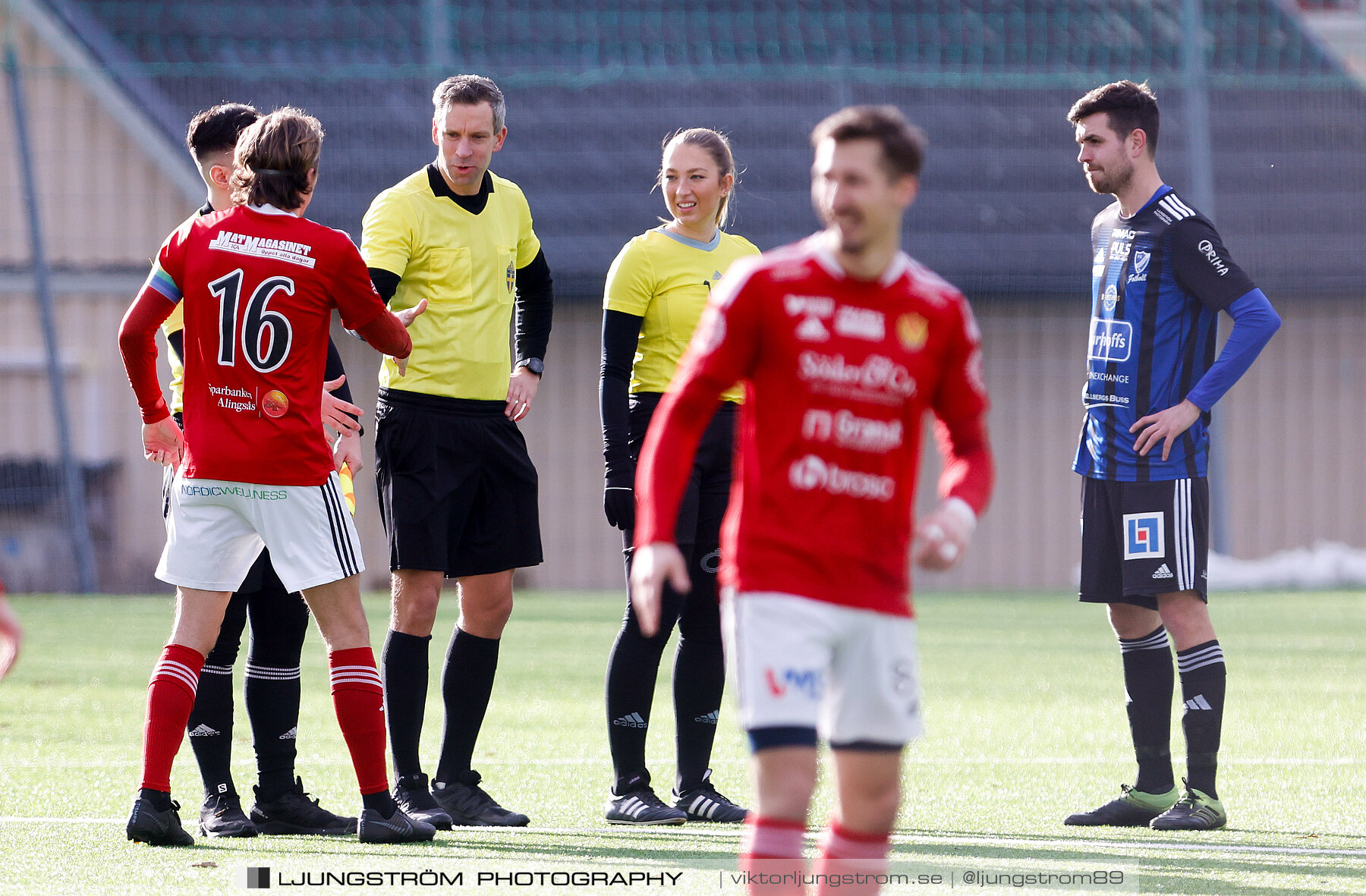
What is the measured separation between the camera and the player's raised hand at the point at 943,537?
322 centimetres

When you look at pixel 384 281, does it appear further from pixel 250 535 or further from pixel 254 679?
pixel 254 679

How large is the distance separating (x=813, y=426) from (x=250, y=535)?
6.82 ft

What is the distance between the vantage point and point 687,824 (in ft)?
17.1

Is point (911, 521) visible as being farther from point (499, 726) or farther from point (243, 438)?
point (499, 726)

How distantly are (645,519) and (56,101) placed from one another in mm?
13467

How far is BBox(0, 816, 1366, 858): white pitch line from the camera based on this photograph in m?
4.80

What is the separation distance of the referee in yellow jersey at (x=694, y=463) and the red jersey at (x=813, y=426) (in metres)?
1.97

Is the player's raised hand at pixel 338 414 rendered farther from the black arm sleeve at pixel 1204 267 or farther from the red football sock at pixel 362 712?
the black arm sleeve at pixel 1204 267

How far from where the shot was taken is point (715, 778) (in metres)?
6.08

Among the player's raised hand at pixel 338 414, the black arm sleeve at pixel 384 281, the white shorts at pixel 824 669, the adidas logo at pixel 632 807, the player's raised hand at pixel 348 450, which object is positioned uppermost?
the black arm sleeve at pixel 384 281

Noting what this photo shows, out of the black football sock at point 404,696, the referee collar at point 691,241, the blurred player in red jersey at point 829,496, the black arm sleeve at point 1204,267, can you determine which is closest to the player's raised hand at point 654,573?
the blurred player in red jersey at point 829,496

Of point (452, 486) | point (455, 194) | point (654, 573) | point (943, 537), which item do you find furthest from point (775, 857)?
point (455, 194)

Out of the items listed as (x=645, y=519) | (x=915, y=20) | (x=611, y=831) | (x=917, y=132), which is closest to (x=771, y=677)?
(x=645, y=519)

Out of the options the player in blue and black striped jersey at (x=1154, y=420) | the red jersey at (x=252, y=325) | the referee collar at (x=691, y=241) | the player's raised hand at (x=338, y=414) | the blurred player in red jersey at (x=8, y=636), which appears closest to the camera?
the blurred player in red jersey at (x=8, y=636)
